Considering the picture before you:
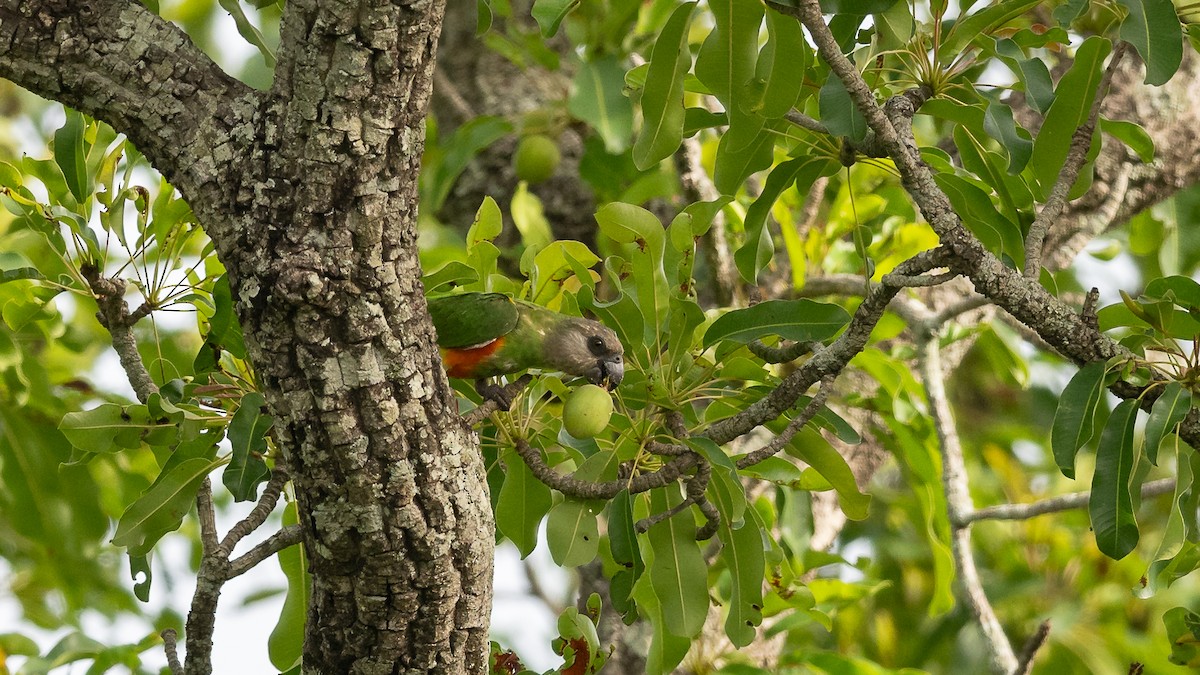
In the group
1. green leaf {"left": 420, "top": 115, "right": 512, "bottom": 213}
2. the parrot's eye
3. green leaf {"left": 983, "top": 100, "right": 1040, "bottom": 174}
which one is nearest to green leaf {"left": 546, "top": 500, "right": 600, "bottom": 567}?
the parrot's eye

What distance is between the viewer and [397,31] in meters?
1.92

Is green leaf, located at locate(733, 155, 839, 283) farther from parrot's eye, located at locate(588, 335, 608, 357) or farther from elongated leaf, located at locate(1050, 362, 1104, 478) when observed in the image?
elongated leaf, located at locate(1050, 362, 1104, 478)

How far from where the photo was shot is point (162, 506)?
2.53 meters

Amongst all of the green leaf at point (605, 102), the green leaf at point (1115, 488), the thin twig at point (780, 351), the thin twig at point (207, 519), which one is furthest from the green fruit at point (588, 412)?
the green leaf at point (605, 102)

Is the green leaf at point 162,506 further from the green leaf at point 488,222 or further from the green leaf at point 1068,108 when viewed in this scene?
the green leaf at point 1068,108

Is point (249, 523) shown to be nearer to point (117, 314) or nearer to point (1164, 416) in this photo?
point (117, 314)

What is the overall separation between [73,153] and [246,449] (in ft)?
2.97

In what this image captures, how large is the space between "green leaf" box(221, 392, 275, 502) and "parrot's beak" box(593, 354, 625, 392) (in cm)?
94

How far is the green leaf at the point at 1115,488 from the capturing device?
8.10 feet

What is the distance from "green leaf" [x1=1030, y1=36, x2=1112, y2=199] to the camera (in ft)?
8.33

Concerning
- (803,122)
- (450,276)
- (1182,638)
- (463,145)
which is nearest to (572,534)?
(450,276)

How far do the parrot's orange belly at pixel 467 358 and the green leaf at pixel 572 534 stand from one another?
2.18ft

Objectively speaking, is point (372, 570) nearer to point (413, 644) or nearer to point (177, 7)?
point (413, 644)

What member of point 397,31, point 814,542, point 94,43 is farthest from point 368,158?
point 814,542
